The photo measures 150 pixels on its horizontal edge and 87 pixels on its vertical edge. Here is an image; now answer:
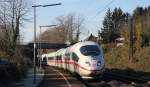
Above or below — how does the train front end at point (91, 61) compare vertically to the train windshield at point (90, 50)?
below

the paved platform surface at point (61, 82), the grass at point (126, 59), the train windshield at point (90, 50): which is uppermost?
the train windshield at point (90, 50)

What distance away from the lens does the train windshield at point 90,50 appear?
35562mm

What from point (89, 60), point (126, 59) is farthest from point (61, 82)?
point (126, 59)

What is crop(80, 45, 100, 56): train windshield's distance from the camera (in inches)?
1400

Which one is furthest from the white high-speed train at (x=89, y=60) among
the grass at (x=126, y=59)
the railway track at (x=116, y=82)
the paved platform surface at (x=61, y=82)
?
the grass at (x=126, y=59)

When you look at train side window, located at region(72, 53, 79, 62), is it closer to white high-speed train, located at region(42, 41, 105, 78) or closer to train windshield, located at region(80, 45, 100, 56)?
white high-speed train, located at region(42, 41, 105, 78)

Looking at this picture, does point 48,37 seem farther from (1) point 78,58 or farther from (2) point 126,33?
(1) point 78,58

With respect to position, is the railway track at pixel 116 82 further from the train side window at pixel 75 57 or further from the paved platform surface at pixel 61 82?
the train side window at pixel 75 57

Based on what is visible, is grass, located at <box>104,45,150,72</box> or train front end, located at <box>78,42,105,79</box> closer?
train front end, located at <box>78,42,105,79</box>

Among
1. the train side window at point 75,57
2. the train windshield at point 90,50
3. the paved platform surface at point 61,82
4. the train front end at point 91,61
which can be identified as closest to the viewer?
the paved platform surface at point 61,82

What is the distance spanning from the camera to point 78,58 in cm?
3653

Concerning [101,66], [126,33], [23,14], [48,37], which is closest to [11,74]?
[101,66]

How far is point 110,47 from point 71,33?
43.1m

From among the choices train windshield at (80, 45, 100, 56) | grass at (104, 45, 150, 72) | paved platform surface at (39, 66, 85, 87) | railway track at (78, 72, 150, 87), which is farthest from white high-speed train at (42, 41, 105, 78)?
grass at (104, 45, 150, 72)
